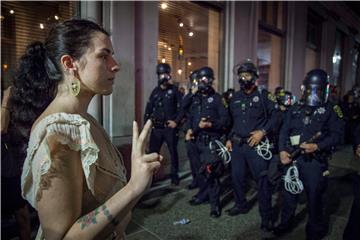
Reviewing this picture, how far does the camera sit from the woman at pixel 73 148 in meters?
0.88

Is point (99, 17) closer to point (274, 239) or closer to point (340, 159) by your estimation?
point (274, 239)

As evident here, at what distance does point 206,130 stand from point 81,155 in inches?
122

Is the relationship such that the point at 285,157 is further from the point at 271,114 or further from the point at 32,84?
the point at 32,84

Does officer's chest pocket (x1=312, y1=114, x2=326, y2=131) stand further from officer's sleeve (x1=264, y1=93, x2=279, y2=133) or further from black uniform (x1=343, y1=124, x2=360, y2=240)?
officer's sleeve (x1=264, y1=93, x2=279, y2=133)

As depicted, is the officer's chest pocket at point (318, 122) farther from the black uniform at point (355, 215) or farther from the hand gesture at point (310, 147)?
the black uniform at point (355, 215)

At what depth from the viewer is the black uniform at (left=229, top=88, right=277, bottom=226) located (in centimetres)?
355

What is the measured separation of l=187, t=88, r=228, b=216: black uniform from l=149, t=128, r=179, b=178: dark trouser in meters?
0.58

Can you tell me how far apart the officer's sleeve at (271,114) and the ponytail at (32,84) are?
116 inches

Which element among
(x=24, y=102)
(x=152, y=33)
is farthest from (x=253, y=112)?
(x=24, y=102)

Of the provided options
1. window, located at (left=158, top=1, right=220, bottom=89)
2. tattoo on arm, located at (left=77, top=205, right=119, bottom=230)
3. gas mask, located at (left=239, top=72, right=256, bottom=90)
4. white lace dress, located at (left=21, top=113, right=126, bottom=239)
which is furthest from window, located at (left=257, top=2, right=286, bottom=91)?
tattoo on arm, located at (left=77, top=205, right=119, bottom=230)

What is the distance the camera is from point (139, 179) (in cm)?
93

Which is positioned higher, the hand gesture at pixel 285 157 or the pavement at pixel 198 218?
the hand gesture at pixel 285 157

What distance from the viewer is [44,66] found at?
1141 millimetres

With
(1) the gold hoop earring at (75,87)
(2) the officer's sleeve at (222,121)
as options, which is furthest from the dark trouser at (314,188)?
(1) the gold hoop earring at (75,87)
